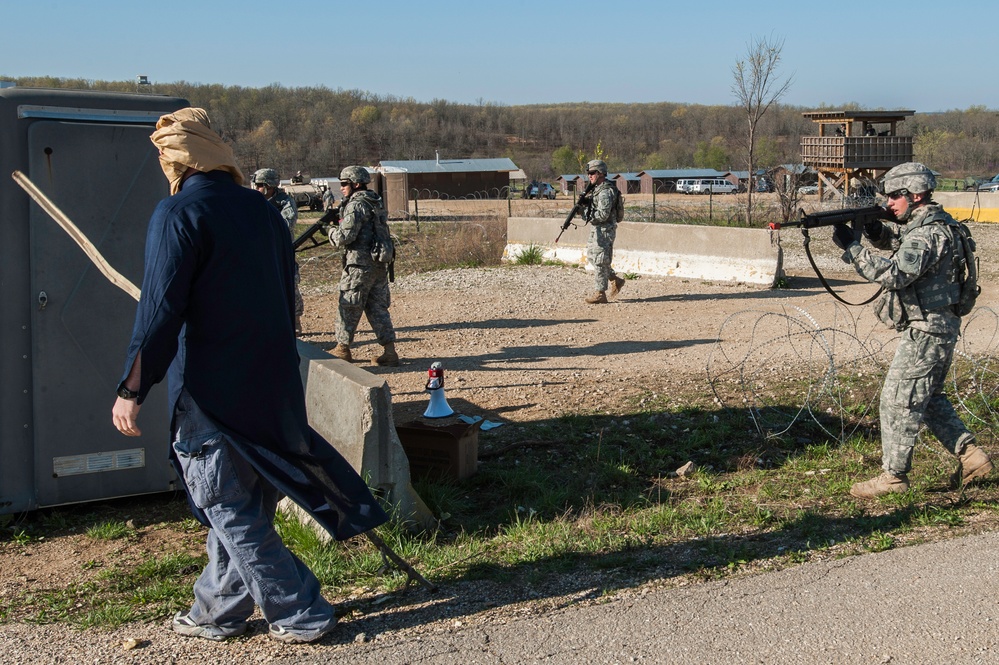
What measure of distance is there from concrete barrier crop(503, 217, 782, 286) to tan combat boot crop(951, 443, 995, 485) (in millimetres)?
8079

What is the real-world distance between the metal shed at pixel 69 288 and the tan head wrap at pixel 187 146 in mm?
1652

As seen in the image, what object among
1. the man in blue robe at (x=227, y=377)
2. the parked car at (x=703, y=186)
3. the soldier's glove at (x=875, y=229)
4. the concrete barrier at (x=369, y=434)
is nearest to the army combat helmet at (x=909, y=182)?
the soldier's glove at (x=875, y=229)

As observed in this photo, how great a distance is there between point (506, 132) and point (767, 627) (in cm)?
11635

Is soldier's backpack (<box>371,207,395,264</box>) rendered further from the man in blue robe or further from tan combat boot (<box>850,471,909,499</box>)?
the man in blue robe

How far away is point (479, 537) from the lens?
192 inches

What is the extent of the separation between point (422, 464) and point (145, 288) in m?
2.89

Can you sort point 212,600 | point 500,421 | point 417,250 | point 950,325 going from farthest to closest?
1. point 417,250
2. point 500,421
3. point 950,325
4. point 212,600

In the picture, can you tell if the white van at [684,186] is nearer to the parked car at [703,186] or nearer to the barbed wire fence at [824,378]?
the parked car at [703,186]

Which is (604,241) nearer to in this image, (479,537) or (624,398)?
(624,398)

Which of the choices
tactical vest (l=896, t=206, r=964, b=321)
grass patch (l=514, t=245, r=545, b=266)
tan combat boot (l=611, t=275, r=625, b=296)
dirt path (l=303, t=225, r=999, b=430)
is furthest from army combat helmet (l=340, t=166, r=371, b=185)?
grass patch (l=514, t=245, r=545, b=266)

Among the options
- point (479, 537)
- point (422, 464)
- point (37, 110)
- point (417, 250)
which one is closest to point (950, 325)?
point (479, 537)

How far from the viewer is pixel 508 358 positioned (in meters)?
9.34

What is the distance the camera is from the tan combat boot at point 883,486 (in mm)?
5191

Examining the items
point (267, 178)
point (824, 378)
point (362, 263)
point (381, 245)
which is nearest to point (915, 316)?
point (824, 378)
